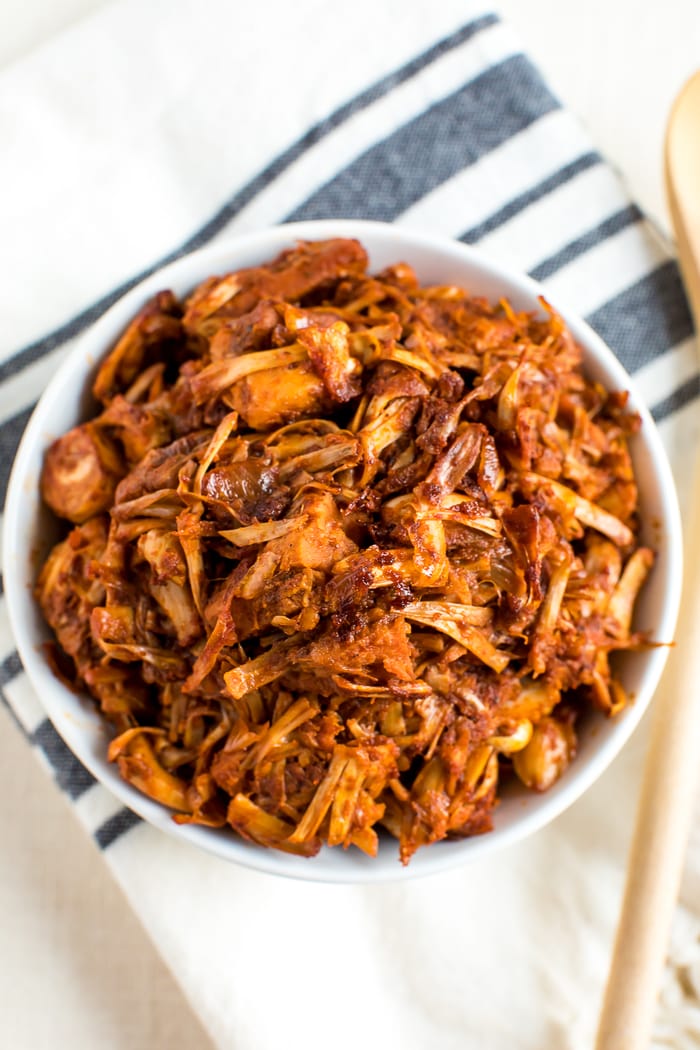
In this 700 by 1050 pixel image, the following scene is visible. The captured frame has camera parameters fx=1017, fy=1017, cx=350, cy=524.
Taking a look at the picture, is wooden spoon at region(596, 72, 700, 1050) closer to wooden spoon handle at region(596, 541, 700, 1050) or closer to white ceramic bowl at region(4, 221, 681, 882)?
wooden spoon handle at region(596, 541, 700, 1050)

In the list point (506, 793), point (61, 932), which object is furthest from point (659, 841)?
point (61, 932)

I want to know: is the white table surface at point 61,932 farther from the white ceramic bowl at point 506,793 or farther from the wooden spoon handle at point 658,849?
the wooden spoon handle at point 658,849

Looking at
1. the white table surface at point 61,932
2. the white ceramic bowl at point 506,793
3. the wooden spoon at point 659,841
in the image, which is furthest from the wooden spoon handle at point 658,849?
the white table surface at point 61,932

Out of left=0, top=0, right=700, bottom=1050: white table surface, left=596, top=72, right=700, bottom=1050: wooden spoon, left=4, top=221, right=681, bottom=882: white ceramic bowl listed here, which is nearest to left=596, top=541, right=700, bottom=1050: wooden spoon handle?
left=596, top=72, right=700, bottom=1050: wooden spoon

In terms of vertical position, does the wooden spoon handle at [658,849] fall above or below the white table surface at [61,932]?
below

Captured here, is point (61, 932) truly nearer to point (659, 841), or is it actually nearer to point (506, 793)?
point (506, 793)

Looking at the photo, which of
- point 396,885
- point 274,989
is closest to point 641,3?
point 396,885
